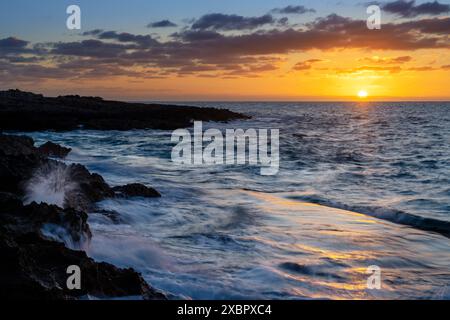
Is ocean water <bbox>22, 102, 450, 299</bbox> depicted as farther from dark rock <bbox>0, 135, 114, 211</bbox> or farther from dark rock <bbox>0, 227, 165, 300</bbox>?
dark rock <bbox>0, 227, 165, 300</bbox>

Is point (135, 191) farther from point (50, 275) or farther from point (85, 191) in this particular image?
point (50, 275)

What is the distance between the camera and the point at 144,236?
359 inches

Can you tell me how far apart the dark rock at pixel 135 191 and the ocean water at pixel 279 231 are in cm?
34

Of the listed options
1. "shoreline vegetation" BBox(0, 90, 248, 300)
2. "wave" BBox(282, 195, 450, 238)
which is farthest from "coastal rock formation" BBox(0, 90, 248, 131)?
"wave" BBox(282, 195, 450, 238)

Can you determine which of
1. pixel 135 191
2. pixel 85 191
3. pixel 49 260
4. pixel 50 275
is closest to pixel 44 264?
pixel 49 260

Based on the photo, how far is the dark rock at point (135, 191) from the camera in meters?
12.1

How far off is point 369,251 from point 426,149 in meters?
23.1

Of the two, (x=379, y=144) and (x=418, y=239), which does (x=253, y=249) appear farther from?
(x=379, y=144)

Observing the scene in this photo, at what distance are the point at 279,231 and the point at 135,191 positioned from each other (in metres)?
4.12

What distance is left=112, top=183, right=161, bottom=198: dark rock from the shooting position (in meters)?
12.1

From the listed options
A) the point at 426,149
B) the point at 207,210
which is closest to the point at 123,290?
the point at 207,210

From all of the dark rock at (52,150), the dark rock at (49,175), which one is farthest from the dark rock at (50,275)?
the dark rock at (52,150)

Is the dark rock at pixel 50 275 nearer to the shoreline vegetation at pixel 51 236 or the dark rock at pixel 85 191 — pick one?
the shoreline vegetation at pixel 51 236

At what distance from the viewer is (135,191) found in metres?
12.3
